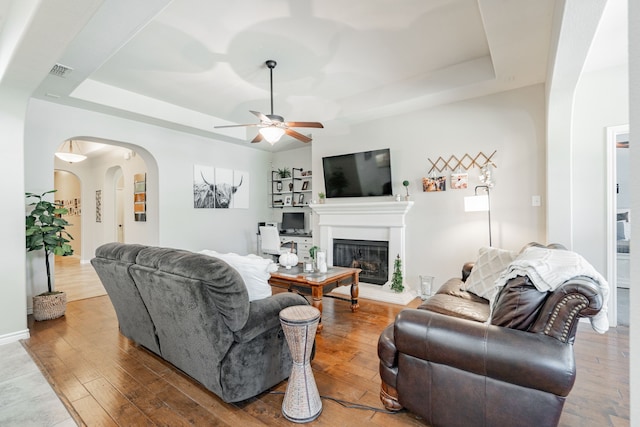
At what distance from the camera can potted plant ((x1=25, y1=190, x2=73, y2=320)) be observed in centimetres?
337

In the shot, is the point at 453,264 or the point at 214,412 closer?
the point at 214,412

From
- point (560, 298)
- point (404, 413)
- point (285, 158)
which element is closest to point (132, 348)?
point (404, 413)

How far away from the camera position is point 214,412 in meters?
1.82

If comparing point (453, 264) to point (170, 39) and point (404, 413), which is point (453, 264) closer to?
point (404, 413)

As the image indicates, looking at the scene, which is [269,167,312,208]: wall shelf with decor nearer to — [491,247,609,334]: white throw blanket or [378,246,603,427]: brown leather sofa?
[378,246,603,427]: brown leather sofa

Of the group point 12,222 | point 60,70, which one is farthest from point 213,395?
point 60,70

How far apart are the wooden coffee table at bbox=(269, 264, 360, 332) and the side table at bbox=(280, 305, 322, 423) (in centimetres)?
121

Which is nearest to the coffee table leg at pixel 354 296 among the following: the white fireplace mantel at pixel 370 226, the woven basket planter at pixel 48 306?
the white fireplace mantel at pixel 370 226

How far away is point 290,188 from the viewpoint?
6539 mm

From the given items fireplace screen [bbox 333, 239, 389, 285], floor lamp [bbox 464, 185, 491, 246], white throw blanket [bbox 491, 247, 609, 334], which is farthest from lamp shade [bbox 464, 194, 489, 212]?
white throw blanket [bbox 491, 247, 609, 334]

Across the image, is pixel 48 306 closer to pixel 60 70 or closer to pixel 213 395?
pixel 60 70

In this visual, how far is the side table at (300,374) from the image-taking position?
1.75 metres

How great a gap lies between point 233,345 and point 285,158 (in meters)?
5.27

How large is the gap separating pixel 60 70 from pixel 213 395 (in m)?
3.34
